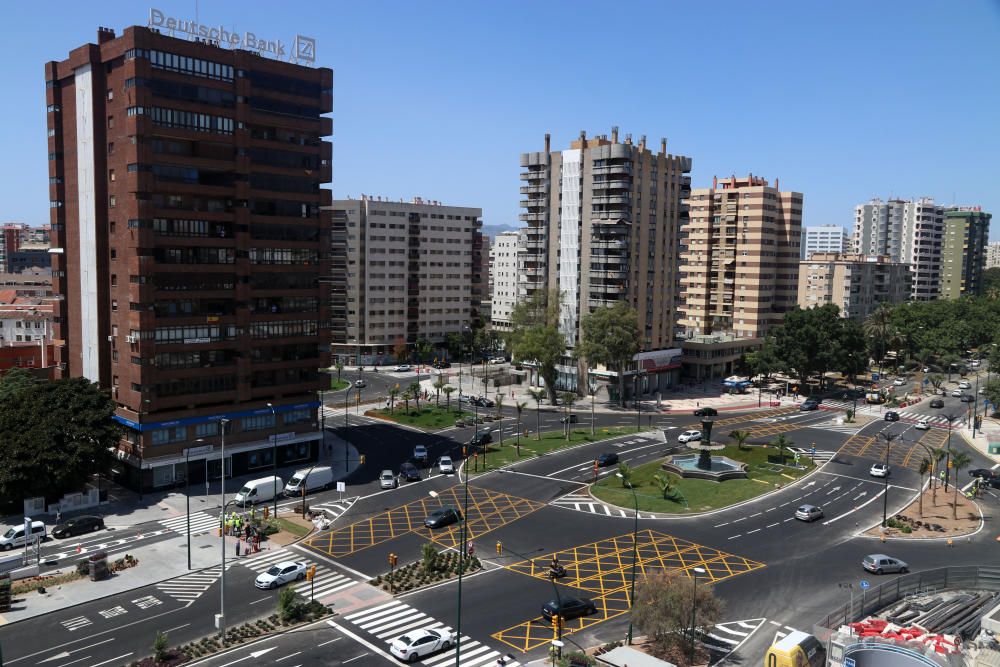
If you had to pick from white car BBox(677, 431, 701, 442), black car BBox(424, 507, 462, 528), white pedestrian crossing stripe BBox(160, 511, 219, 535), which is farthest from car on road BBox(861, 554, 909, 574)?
white pedestrian crossing stripe BBox(160, 511, 219, 535)

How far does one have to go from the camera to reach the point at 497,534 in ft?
223

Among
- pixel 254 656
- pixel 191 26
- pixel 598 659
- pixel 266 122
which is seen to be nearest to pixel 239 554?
pixel 254 656

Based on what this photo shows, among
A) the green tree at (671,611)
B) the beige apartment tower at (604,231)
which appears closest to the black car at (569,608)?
the green tree at (671,611)

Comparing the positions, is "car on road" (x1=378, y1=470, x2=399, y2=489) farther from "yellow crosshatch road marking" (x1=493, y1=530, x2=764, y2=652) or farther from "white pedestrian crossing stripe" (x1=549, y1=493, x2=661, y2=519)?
"yellow crosshatch road marking" (x1=493, y1=530, x2=764, y2=652)

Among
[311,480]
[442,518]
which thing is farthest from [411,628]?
[311,480]

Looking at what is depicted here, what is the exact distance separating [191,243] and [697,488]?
57183 millimetres

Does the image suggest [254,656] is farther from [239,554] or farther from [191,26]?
[191,26]

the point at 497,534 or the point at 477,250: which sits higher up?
the point at 477,250

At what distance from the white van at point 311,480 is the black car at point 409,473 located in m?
7.94

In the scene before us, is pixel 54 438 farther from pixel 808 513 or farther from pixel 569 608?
pixel 808 513

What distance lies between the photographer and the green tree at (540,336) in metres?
125

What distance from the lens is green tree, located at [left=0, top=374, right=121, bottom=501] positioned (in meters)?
70.1

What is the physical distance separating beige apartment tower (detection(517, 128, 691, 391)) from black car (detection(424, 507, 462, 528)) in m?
69.4

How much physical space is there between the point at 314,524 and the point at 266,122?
42.8 m
